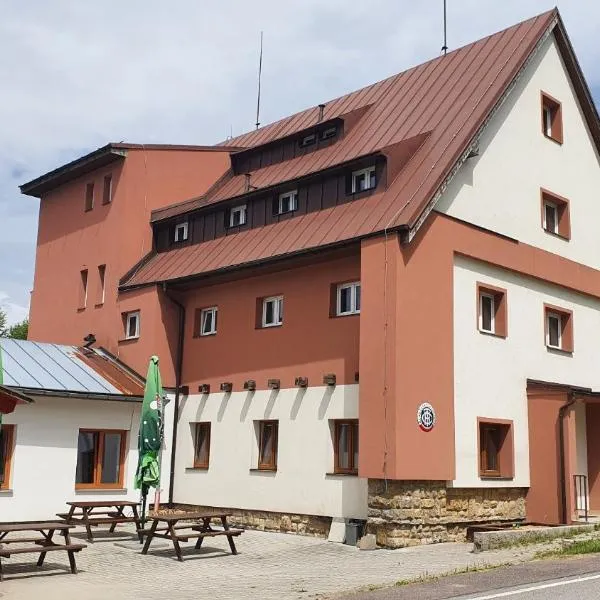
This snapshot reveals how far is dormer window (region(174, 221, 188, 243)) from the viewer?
881 inches

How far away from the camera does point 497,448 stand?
57.6 ft

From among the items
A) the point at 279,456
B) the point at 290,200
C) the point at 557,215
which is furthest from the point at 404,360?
the point at 557,215

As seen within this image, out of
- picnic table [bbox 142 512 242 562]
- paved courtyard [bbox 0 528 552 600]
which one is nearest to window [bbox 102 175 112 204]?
paved courtyard [bbox 0 528 552 600]

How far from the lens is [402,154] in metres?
17.8

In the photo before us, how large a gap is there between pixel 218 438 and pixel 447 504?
231 inches

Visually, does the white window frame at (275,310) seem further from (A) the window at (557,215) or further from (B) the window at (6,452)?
(A) the window at (557,215)

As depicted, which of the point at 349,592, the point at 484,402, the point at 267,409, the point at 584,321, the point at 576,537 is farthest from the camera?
the point at 584,321

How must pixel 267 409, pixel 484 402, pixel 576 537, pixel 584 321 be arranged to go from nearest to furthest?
1. pixel 576 537
2. pixel 484 402
3. pixel 267 409
4. pixel 584 321

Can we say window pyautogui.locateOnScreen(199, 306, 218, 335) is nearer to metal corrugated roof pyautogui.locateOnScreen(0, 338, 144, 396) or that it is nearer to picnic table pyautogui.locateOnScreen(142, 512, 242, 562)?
metal corrugated roof pyautogui.locateOnScreen(0, 338, 144, 396)

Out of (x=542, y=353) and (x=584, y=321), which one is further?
(x=584, y=321)

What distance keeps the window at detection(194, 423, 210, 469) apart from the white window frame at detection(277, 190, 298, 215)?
17.4 feet

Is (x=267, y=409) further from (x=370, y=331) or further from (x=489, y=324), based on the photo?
(x=489, y=324)

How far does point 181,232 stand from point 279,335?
216 inches

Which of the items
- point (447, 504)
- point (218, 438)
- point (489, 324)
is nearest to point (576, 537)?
point (447, 504)
